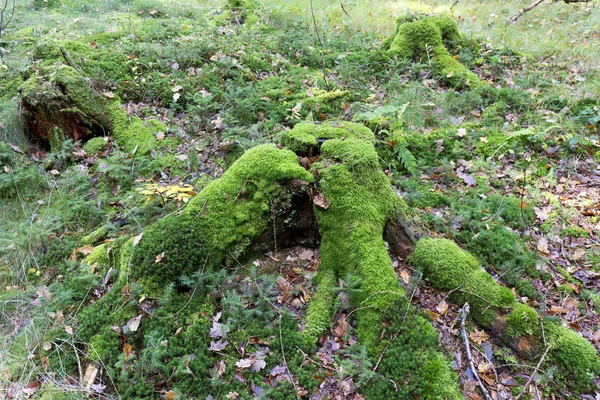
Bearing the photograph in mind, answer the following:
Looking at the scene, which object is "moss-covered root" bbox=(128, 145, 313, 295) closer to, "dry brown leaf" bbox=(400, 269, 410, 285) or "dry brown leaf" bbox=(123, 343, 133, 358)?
"dry brown leaf" bbox=(123, 343, 133, 358)

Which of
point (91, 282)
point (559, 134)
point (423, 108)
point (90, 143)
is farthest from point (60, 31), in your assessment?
point (559, 134)

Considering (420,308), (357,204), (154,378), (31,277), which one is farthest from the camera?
(31,277)

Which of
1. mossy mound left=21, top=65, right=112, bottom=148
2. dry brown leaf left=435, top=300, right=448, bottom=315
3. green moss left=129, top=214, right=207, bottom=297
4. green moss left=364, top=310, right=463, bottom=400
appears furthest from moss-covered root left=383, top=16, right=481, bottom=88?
green moss left=129, top=214, right=207, bottom=297

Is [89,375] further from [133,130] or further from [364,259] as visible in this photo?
[133,130]

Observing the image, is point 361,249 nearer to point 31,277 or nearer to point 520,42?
point 31,277

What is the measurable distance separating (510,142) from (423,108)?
1.65 meters

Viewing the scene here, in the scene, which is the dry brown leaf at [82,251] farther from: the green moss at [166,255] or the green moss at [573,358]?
the green moss at [573,358]

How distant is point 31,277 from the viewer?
182 inches

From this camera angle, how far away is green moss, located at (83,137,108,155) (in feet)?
20.7

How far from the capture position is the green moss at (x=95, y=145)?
6312mm

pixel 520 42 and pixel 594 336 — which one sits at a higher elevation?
pixel 520 42

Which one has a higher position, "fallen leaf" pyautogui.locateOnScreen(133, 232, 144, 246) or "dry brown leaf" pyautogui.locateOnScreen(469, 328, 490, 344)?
"fallen leaf" pyautogui.locateOnScreen(133, 232, 144, 246)

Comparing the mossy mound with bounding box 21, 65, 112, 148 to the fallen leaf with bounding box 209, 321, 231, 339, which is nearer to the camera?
the fallen leaf with bounding box 209, 321, 231, 339

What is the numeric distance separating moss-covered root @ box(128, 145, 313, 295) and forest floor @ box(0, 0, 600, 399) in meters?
0.22
